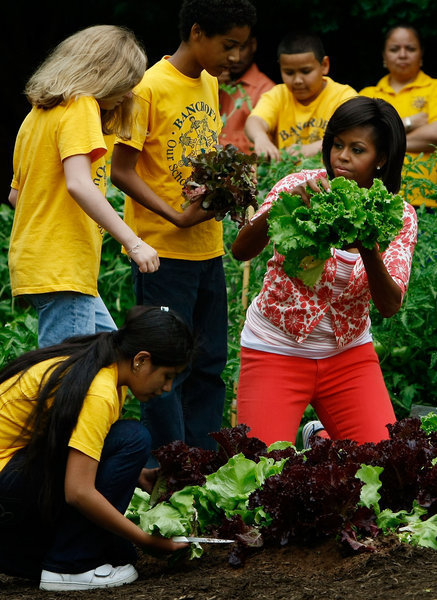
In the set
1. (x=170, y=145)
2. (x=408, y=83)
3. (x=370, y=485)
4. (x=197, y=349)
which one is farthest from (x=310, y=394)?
(x=408, y=83)

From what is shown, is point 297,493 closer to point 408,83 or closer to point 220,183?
point 220,183

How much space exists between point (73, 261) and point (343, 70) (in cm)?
569

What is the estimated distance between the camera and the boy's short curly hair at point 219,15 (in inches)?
173

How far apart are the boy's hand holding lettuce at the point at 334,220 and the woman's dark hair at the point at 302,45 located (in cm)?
358

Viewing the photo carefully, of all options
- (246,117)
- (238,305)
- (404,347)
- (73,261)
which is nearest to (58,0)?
(246,117)

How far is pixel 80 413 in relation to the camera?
3287mm

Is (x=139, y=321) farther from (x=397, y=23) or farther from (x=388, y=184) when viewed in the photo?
(x=397, y=23)

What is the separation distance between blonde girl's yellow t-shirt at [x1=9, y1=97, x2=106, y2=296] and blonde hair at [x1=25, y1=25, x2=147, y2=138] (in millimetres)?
55

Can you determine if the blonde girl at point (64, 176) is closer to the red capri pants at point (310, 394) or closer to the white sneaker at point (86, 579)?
the red capri pants at point (310, 394)

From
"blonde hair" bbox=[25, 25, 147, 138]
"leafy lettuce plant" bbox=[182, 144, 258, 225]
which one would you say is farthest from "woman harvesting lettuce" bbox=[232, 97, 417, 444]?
"blonde hair" bbox=[25, 25, 147, 138]

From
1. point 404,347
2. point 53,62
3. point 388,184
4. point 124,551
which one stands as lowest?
point 124,551

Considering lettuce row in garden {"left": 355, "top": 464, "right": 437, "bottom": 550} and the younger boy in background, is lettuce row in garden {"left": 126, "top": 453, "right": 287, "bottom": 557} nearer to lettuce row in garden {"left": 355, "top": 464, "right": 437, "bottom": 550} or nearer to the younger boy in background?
lettuce row in garden {"left": 355, "top": 464, "right": 437, "bottom": 550}

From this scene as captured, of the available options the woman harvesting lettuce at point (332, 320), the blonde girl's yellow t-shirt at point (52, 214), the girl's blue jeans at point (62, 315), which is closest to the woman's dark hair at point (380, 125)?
the woman harvesting lettuce at point (332, 320)

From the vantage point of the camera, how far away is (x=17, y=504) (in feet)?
11.2
